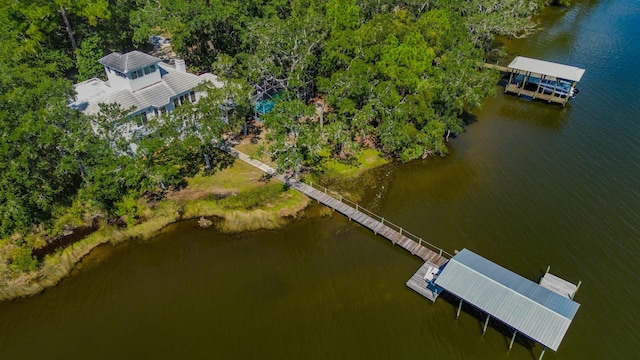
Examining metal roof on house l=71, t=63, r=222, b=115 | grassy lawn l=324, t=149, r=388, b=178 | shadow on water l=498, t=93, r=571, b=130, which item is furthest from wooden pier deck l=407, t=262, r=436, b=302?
shadow on water l=498, t=93, r=571, b=130

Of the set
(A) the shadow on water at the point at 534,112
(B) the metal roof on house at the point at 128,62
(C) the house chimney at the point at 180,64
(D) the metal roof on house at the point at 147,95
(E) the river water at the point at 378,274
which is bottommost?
(E) the river water at the point at 378,274

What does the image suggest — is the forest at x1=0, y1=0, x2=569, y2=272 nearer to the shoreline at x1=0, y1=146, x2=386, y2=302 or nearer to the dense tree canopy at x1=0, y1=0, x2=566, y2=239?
the dense tree canopy at x1=0, y1=0, x2=566, y2=239

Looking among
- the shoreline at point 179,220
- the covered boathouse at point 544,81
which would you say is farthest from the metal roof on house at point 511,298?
the covered boathouse at point 544,81

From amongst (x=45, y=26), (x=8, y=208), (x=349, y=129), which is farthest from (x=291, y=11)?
(x=8, y=208)

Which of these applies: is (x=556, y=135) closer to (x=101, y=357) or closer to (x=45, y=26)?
(x=101, y=357)

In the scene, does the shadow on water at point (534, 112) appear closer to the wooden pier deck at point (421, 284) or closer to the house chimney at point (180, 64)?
the wooden pier deck at point (421, 284)

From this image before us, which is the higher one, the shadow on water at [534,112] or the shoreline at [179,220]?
the shadow on water at [534,112]
